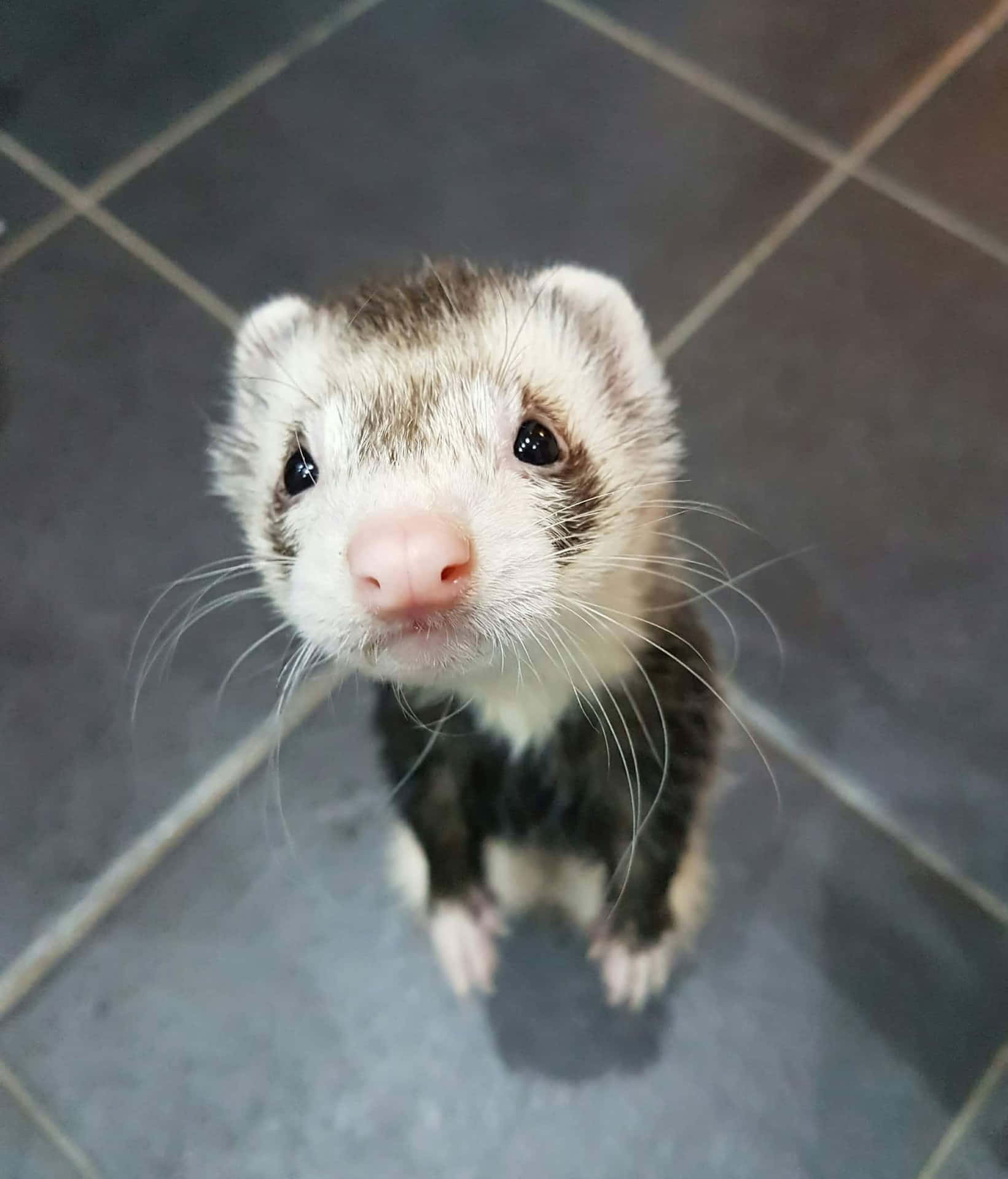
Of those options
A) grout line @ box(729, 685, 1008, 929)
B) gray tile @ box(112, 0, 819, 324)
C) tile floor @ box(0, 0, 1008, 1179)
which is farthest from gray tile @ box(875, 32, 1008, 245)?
grout line @ box(729, 685, 1008, 929)

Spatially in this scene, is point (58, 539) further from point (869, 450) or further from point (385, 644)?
point (869, 450)

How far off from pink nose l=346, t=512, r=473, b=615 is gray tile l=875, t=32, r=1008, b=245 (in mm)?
967

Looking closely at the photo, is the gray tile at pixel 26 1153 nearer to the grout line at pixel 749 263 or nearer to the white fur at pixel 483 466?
the white fur at pixel 483 466

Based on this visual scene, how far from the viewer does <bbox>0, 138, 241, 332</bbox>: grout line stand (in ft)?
3.80

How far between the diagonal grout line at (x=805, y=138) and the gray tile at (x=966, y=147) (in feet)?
0.04

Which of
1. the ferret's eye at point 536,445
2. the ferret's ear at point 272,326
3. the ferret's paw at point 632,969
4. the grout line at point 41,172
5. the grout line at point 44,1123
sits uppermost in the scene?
the ferret's eye at point 536,445

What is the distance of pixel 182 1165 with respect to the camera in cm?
84

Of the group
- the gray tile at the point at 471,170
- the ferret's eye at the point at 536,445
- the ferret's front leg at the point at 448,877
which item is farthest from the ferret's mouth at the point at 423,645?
the gray tile at the point at 471,170

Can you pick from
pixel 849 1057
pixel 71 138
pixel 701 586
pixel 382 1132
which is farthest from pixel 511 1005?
pixel 71 138

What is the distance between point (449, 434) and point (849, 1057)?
644mm

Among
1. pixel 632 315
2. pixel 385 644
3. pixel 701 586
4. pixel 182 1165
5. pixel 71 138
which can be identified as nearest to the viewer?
pixel 385 644

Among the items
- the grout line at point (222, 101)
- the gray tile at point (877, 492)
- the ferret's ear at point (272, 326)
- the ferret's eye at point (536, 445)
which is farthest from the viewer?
the grout line at point (222, 101)

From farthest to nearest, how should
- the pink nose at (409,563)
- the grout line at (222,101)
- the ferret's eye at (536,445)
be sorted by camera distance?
1. the grout line at (222,101)
2. the ferret's eye at (536,445)
3. the pink nose at (409,563)

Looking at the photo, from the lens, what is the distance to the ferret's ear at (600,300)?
66cm
